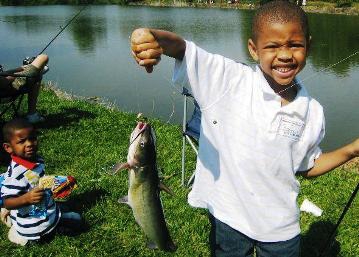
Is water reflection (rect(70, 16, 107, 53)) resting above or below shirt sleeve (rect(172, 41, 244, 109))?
below

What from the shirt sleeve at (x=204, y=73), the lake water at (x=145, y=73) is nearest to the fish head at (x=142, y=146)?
the shirt sleeve at (x=204, y=73)

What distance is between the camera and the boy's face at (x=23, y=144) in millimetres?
3551

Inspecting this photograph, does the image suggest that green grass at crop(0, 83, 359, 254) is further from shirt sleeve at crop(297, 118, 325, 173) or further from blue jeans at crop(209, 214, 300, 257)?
shirt sleeve at crop(297, 118, 325, 173)

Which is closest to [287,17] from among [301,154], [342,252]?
[301,154]

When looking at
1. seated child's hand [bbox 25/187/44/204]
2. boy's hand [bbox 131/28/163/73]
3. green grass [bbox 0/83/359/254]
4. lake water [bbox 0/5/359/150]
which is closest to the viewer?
boy's hand [bbox 131/28/163/73]

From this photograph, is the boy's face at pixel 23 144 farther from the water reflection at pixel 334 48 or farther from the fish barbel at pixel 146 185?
the water reflection at pixel 334 48

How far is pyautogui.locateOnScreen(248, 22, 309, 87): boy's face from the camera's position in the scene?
2.01 meters

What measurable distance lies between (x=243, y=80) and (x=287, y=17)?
358 millimetres

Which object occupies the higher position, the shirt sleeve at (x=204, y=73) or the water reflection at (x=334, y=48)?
the shirt sleeve at (x=204, y=73)

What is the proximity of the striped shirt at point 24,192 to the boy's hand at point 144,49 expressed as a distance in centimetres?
241

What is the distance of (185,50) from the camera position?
1.85m

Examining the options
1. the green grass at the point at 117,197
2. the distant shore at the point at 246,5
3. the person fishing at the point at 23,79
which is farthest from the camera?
the distant shore at the point at 246,5

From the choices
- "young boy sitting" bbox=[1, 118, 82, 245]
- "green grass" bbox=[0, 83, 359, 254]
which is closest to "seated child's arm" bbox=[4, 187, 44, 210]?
"young boy sitting" bbox=[1, 118, 82, 245]

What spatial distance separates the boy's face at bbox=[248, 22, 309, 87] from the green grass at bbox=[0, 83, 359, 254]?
2.19 meters
